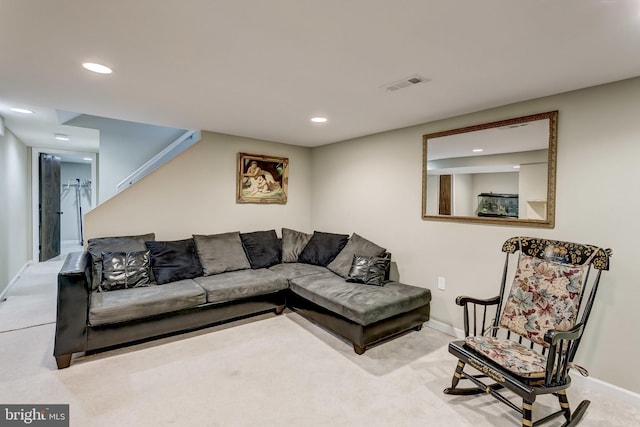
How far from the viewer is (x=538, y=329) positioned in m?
2.22

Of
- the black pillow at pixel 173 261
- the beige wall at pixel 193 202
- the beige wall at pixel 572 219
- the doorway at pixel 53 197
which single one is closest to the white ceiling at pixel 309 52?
the beige wall at pixel 572 219

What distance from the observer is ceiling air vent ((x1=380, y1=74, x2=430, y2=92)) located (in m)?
2.21

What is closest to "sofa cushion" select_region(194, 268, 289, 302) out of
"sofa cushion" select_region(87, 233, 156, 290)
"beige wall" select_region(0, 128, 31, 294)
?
"sofa cushion" select_region(87, 233, 156, 290)

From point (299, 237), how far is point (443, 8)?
349cm

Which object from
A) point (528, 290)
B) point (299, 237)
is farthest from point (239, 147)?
point (528, 290)

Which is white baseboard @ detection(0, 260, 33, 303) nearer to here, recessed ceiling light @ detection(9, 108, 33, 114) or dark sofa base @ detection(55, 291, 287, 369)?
recessed ceiling light @ detection(9, 108, 33, 114)

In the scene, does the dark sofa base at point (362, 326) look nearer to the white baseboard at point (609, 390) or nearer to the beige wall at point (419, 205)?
the beige wall at point (419, 205)

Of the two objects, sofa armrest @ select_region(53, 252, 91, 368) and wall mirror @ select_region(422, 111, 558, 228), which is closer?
sofa armrest @ select_region(53, 252, 91, 368)

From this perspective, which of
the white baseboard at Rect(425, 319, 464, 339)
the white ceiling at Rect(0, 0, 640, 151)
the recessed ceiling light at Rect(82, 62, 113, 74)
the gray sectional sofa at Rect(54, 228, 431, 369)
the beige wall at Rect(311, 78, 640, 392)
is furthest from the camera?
the white baseboard at Rect(425, 319, 464, 339)

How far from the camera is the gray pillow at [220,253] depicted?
3635 mm

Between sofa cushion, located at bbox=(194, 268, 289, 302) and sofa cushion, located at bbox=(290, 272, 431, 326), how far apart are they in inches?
9.0

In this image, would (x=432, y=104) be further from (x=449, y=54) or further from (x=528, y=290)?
(x=528, y=290)

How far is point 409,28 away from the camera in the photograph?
61.9 inches

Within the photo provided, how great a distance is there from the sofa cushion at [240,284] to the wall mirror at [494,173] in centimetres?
185
